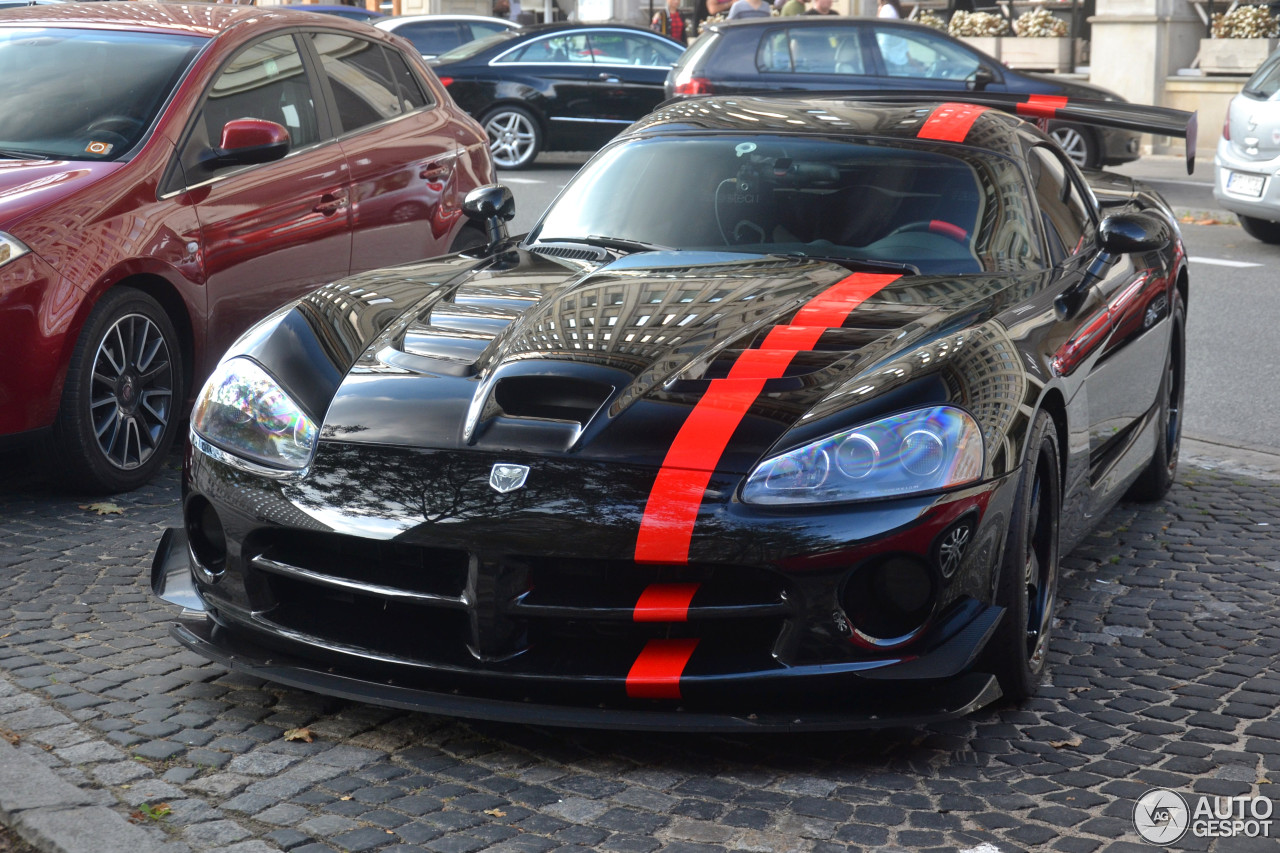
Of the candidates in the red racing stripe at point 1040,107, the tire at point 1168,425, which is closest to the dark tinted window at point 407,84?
the red racing stripe at point 1040,107

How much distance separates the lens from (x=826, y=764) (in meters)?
3.50

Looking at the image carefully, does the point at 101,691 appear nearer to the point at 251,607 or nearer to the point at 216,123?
the point at 251,607

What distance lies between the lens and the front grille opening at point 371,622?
346 centimetres

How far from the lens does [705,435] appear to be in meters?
3.46

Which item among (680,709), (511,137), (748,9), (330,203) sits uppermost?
(748,9)

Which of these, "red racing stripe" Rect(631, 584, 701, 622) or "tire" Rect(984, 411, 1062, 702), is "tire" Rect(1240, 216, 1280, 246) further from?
"red racing stripe" Rect(631, 584, 701, 622)

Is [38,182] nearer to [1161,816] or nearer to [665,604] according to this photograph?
[665,604]

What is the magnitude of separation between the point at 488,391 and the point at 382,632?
596mm

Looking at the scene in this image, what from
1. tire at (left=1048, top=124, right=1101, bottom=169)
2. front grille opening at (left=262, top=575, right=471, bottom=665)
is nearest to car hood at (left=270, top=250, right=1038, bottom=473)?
front grille opening at (left=262, top=575, right=471, bottom=665)

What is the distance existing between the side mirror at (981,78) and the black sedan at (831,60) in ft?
0.04

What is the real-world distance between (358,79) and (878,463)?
4.66 m

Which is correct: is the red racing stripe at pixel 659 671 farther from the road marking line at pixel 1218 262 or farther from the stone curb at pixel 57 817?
the road marking line at pixel 1218 262

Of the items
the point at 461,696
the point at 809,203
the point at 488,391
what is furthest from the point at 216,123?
the point at 461,696

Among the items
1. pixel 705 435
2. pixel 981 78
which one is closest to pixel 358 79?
pixel 705 435
